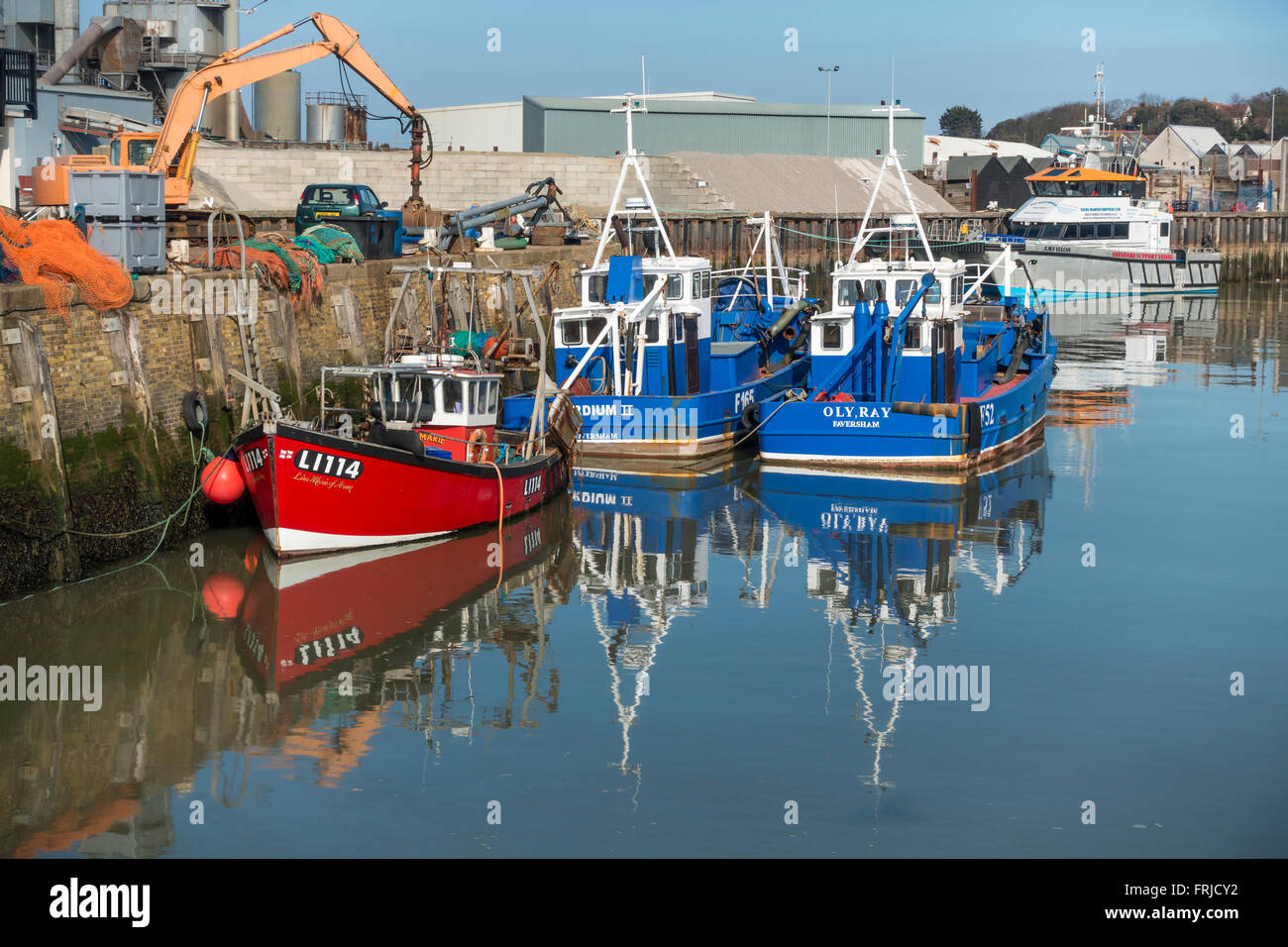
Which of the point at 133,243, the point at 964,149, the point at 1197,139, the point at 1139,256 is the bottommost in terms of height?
the point at 133,243

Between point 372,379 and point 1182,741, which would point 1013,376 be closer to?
point 372,379

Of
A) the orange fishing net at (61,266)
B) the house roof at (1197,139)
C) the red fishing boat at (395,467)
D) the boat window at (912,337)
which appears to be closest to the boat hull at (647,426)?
the red fishing boat at (395,467)

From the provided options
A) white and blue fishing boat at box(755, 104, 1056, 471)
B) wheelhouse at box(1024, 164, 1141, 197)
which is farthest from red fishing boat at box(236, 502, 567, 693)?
wheelhouse at box(1024, 164, 1141, 197)

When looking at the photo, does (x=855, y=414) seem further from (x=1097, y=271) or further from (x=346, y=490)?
(x=1097, y=271)

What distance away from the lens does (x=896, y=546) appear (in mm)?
17781

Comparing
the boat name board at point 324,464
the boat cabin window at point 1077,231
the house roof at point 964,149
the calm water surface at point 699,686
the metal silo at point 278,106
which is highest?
the house roof at point 964,149

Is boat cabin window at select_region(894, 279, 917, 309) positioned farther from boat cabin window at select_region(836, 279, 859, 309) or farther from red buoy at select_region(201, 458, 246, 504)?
red buoy at select_region(201, 458, 246, 504)

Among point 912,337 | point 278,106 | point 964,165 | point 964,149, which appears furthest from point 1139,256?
point 964,149

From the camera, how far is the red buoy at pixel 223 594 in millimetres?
14812

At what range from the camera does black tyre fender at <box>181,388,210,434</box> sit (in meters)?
17.1

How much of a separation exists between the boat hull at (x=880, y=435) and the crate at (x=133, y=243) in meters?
9.28

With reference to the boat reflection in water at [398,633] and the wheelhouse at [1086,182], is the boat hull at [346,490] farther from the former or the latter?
the wheelhouse at [1086,182]

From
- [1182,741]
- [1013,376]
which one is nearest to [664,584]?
[1182,741]

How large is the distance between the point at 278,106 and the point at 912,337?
38496 millimetres
